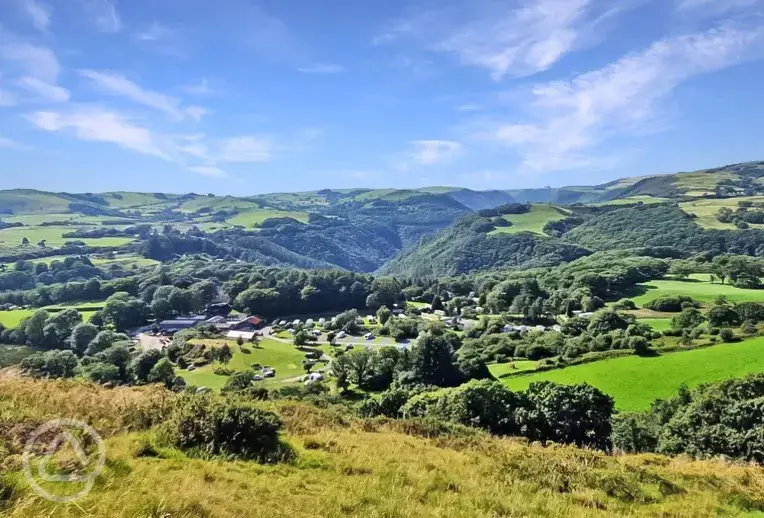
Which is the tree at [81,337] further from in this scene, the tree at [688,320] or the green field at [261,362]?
the tree at [688,320]

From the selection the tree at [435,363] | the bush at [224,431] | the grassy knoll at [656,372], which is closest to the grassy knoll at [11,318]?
the tree at [435,363]

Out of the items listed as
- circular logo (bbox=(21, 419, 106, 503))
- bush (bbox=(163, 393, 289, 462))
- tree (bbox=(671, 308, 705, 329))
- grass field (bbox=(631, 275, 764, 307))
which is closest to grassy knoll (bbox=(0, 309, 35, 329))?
bush (bbox=(163, 393, 289, 462))

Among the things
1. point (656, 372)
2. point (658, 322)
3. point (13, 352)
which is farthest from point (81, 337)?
point (658, 322)

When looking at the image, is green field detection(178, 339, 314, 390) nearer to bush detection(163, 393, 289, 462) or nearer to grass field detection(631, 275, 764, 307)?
bush detection(163, 393, 289, 462)

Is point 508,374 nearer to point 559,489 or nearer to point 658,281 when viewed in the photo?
point 559,489

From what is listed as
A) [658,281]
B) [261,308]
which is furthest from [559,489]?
[658,281]
